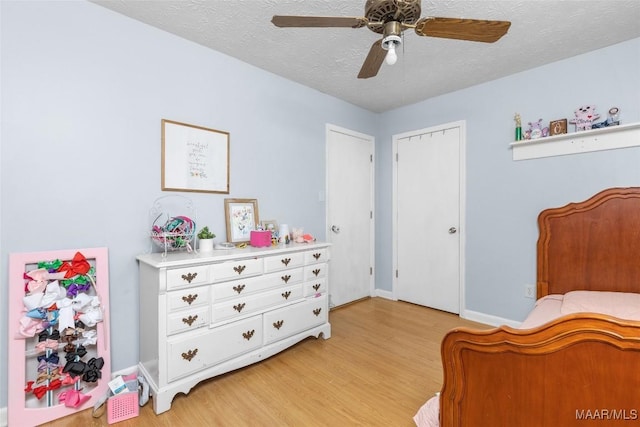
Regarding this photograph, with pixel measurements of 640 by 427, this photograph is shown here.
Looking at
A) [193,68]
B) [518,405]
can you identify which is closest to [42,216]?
[193,68]

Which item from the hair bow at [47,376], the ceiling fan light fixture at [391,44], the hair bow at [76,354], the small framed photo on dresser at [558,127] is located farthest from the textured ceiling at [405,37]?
Result: the hair bow at [47,376]

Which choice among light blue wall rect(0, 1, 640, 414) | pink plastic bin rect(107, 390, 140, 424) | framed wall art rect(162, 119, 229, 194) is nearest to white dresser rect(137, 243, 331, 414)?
pink plastic bin rect(107, 390, 140, 424)

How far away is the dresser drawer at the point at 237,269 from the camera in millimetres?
1941

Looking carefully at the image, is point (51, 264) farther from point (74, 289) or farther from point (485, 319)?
point (485, 319)

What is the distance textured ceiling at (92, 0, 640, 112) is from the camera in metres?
1.85

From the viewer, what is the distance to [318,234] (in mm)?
3262

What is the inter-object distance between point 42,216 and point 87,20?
125 centimetres

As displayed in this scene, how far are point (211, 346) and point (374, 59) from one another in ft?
6.73

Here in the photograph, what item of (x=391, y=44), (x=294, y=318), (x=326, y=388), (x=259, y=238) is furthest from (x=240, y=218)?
(x=391, y=44)

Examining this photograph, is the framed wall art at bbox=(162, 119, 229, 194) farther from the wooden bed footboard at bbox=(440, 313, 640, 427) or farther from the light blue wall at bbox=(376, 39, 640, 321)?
the light blue wall at bbox=(376, 39, 640, 321)

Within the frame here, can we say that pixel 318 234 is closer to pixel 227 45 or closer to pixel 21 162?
pixel 227 45

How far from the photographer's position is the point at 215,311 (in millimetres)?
1933

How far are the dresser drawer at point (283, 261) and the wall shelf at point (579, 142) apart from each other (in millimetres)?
2288

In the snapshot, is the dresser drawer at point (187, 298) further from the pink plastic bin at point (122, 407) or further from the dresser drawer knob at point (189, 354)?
the pink plastic bin at point (122, 407)
